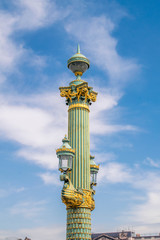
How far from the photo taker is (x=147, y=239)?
233ft

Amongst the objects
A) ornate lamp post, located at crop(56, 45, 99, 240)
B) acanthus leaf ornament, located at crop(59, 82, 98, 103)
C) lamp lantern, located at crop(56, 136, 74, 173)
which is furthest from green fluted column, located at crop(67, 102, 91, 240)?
lamp lantern, located at crop(56, 136, 74, 173)

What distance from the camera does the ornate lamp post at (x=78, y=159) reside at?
22.5m

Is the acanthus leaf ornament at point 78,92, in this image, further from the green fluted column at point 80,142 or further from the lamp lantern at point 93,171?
the lamp lantern at point 93,171

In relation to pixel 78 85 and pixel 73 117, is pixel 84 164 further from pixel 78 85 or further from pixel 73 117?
pixel 78 85

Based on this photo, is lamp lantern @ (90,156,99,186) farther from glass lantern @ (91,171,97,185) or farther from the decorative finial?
the decorative finial

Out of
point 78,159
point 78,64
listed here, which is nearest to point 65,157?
point 78,159

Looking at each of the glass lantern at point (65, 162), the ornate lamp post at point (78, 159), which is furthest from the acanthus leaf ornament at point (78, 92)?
the glass lantern at point (65, 162)

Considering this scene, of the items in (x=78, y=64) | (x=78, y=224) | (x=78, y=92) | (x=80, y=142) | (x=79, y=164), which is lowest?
(x=78, y=224)

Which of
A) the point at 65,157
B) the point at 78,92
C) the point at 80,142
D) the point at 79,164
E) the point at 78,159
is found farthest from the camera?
the point at 78,92

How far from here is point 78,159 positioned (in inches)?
964

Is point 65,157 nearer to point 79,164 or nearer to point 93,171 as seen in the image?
point 79,164

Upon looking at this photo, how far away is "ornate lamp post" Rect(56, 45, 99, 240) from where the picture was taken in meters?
22.5

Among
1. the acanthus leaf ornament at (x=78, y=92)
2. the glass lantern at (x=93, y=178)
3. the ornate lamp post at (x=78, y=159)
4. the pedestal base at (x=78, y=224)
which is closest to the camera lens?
the pedestal base at (x=78, y=224)

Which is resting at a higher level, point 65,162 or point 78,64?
point 78,64
